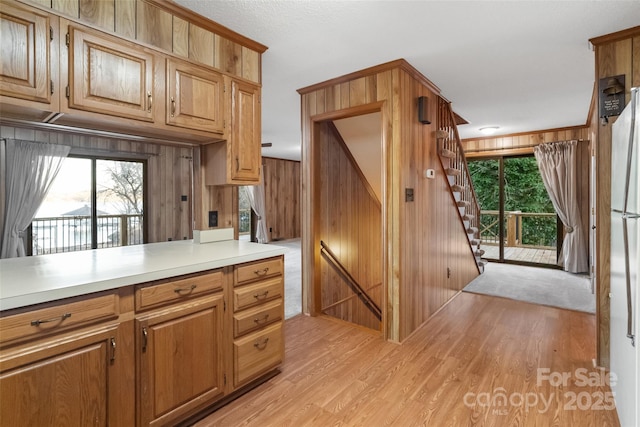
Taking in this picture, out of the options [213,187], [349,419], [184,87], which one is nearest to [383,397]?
[349,419]

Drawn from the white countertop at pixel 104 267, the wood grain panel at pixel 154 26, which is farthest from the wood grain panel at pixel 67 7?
the white countertop at pixel 104 267

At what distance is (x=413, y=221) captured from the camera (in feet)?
10.1

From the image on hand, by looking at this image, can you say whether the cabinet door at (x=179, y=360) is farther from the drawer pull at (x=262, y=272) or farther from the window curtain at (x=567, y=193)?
the window curtain at (x=567, y=193)

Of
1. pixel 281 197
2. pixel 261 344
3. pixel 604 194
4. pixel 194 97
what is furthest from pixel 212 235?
pixel 281 197

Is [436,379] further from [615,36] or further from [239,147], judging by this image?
[615,36]

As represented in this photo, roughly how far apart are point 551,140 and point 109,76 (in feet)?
21.0

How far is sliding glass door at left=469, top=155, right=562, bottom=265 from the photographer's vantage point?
607 cm

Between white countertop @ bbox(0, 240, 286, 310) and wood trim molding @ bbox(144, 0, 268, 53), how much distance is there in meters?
1.52

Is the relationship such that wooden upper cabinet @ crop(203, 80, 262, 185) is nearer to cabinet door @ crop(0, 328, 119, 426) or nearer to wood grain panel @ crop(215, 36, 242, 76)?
wood grain panel @ crop(215, 36, 242, 76)

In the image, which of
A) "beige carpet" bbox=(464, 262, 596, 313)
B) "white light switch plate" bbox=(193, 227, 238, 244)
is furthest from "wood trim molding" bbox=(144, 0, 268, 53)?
"beige carpet" bbox=(464, 262, 596, 313)

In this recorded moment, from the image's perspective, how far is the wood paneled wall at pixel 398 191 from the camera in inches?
112

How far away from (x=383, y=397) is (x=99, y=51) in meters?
2.64

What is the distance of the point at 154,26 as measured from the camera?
1930mm

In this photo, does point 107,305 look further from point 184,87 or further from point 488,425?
point 488,425
